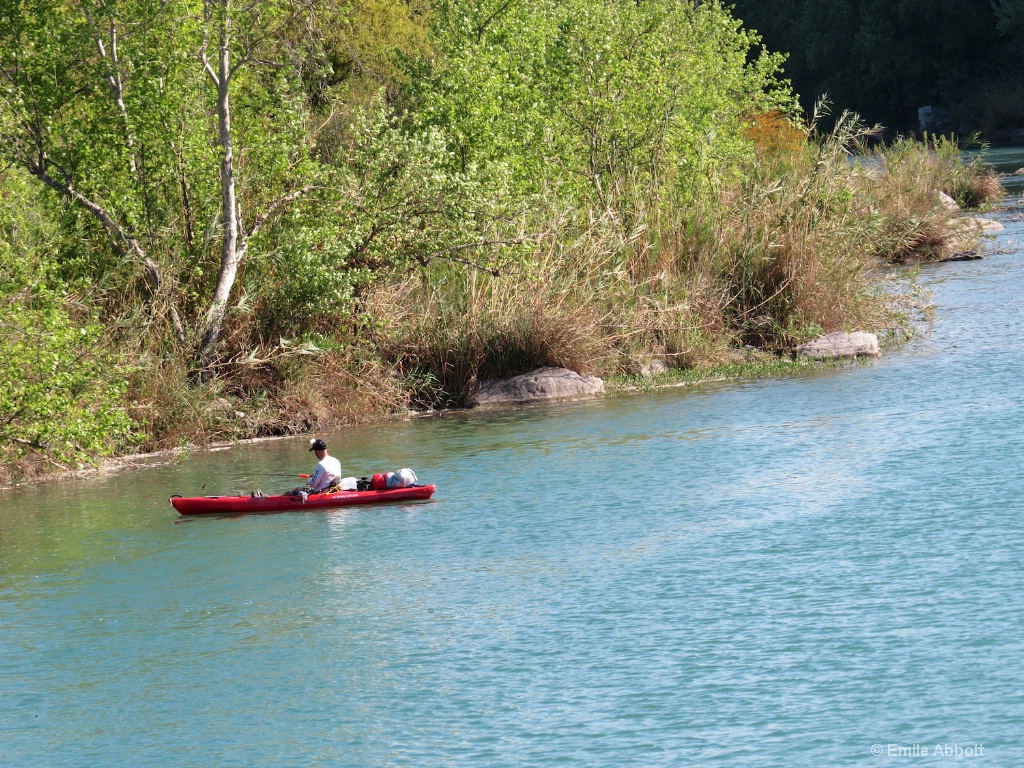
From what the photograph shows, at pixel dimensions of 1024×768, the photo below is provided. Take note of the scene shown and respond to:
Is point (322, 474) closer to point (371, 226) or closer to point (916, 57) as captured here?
point (371, 226)

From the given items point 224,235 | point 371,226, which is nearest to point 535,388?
point 371,226

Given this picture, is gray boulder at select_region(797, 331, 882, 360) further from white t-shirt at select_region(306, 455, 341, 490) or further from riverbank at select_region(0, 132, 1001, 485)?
white t-shirt at select_region(306, 455, 341, 490)

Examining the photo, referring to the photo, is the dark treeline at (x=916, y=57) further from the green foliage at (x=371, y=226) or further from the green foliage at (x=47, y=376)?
the green foliage at (x=47, y=376)

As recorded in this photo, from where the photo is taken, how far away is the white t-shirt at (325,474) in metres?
15.6

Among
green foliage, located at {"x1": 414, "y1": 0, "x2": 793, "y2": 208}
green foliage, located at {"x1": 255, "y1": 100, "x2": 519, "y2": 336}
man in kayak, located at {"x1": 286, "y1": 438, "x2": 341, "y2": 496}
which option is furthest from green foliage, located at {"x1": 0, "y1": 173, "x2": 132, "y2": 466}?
green foliage, located at {"x1": 414, "y1": 0, "x2": 793, "y2": 208}

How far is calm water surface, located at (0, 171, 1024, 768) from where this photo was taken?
9633 mm

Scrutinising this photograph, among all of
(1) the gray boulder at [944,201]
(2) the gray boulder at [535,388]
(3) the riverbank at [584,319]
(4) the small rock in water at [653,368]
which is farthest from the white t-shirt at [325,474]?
(1) the gray boulder at [944,201]

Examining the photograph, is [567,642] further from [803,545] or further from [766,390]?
[766,390]

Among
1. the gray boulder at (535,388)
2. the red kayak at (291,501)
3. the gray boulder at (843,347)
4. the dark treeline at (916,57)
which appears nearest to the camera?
the red kayak at (291,501)

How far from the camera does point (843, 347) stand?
896 inches

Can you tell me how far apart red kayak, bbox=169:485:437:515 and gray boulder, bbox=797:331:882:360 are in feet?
29.6

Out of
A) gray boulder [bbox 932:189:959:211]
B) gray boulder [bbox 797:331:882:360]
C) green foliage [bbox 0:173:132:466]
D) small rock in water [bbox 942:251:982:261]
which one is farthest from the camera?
gray boulder [bbox 932:189:959:211]

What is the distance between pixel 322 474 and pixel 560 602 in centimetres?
428

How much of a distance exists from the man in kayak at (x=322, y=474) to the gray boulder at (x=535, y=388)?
554 cm
